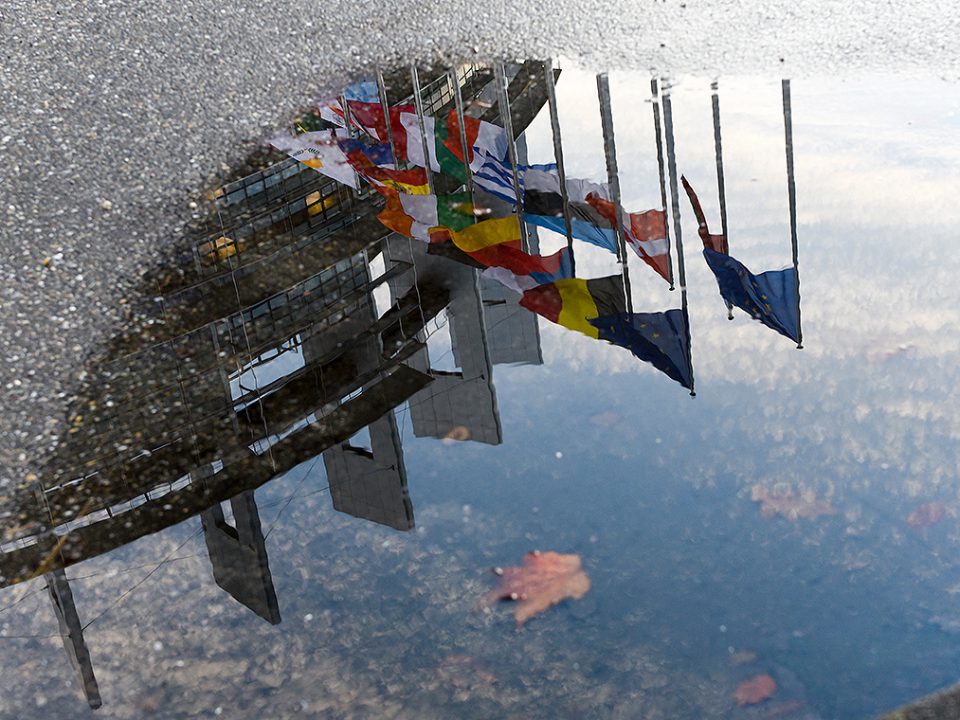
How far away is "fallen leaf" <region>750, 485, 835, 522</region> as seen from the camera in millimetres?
3219

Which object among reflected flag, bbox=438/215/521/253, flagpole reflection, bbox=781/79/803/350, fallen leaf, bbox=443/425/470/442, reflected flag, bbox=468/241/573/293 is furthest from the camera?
reflected flag, bbox=438/215/521/253

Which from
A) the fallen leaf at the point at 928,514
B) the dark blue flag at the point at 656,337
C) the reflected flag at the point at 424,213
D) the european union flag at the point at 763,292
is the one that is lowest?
the fallen leaf at the point at 928,514

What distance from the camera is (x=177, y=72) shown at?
7.71m

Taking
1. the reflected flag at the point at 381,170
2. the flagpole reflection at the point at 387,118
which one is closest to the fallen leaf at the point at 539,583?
the reflected flag at the point at 381,170

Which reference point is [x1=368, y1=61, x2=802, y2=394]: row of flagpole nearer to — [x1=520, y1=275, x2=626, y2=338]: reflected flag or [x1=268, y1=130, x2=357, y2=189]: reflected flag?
[x1=520, y1=275, x2=626, y2=338]: reflected flag

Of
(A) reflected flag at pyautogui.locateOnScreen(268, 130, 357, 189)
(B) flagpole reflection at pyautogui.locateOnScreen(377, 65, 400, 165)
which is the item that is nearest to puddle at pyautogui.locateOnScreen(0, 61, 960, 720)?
(A) reflected flag at pyautogui.locateOnScreen(268, 130, 357, 189)

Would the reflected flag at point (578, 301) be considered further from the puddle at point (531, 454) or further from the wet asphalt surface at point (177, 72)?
the wet asphalt surface at point (177, 72)

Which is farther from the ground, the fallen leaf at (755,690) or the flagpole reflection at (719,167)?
the flagpole reflection at (719,167)

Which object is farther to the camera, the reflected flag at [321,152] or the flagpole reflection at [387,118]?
the flagpole reflection at [387,118]

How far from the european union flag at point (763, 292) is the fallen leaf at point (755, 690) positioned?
5.66 feet

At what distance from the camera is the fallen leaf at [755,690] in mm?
2635

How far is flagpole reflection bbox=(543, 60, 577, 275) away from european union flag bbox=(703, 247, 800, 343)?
639 millimetres

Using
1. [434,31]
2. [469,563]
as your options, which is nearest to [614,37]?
[434,31]

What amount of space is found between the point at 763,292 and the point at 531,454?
1324 millimetres
